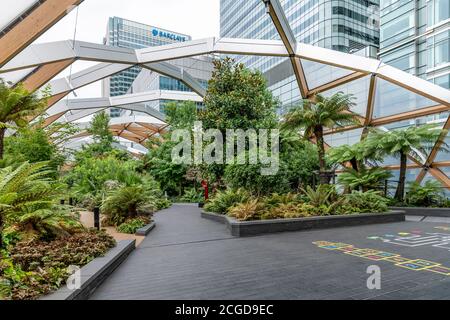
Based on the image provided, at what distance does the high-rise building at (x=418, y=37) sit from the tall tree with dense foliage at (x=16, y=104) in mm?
28775

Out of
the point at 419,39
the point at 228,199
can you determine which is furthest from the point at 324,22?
the point at 228,199

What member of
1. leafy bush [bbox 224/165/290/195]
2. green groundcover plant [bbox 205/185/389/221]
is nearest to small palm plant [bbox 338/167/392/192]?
green groundcover plant [bbox 205/185/389/221]

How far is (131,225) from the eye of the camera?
903cm

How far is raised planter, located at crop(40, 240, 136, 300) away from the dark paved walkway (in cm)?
13

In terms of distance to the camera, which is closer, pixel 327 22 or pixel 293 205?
pixel 293 205

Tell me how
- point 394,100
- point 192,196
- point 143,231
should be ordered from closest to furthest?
1. point 143,231
2. point 394,100
3. point 192,196

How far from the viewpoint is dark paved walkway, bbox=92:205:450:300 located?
395 centimetres

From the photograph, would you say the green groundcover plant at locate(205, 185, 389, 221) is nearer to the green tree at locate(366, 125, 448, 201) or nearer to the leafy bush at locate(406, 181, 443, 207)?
the green tree at locate(366, 125, 448, 201)

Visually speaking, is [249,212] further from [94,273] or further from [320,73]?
[320,73]

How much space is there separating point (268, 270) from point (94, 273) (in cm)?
253

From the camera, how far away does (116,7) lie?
10984mm

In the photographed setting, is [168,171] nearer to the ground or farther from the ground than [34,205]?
farther from the ground
